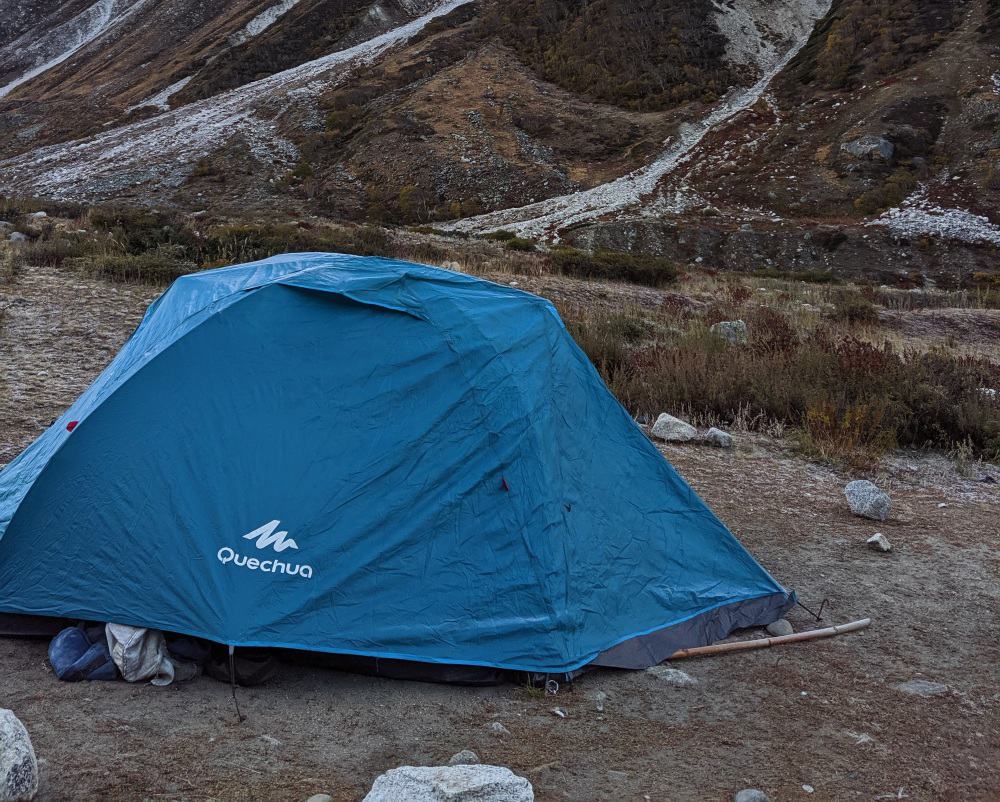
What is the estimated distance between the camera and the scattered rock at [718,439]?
8039 mm

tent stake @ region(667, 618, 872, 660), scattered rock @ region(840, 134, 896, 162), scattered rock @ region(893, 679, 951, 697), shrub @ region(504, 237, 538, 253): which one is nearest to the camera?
scattered rock @ region(893, 679, 951, 697)

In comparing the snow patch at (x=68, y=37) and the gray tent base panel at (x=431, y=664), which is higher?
the snow patch at (x=68, y=37)

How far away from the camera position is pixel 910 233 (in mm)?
34781

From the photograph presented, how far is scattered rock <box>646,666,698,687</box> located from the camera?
4.10 metres

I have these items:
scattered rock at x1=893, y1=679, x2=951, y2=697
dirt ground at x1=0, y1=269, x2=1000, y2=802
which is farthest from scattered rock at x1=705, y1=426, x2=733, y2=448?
scattered rock at x1=893, y1=679, x2=951, y2=697

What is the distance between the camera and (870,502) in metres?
6.49

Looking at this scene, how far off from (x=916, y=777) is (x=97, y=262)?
12075 millimetres

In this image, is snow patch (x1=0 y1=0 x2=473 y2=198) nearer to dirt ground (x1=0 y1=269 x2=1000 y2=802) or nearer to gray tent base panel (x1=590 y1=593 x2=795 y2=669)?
dirt ground (x1=0 y1=269 x2=1000 y2=802)

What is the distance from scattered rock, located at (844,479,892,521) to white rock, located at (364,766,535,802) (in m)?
4.61

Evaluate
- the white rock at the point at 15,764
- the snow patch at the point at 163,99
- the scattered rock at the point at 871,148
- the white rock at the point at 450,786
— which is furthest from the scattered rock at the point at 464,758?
the snow patch at the point at 163,99

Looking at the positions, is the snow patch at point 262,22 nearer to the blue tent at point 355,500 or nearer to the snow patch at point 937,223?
the snow patch at point 937,223

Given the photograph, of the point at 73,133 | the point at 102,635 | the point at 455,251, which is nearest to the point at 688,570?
the point at 102,635

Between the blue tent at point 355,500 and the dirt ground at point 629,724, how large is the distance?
0.81ft

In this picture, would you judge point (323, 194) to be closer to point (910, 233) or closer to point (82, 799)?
point (910, 233)
